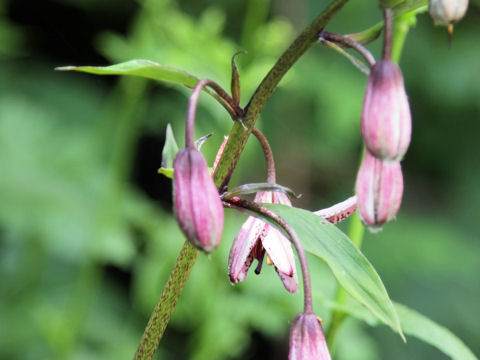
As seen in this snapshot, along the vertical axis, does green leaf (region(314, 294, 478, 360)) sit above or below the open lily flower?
below

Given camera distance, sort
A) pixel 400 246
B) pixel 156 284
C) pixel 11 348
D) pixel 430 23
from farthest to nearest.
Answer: pixel 430 23, pixel 400 246, pixel 11 348, pixel 156 284

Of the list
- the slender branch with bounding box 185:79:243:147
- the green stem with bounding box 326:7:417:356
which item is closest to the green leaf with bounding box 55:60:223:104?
the slender branch with bounding box 185:79:243:147

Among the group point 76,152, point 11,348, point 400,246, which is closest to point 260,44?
point 76,152

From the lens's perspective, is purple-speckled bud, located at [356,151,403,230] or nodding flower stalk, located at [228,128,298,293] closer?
purple-speckled bud, located at [356,151,403,230]

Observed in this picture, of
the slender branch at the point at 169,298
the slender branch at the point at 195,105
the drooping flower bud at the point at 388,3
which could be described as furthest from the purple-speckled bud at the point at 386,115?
the slender branch at the point at 169,298

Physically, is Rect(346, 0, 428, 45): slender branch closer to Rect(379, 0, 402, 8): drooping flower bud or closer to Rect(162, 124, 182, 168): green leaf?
Rect(379, 0, 402, 8): drooping flower bud

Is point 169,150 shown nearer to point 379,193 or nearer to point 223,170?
point 223,170

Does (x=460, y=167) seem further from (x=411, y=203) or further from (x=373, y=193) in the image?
Result: (x=373, y=193)
